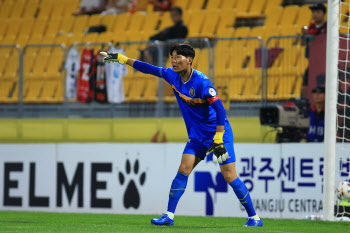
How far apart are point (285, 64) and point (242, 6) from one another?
428 centimetres

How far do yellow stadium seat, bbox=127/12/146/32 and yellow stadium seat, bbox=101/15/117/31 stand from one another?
463mm

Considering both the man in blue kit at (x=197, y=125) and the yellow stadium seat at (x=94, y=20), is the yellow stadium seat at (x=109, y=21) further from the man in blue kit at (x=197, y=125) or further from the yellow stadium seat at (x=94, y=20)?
the man in blue kit at (x=197, y=125)

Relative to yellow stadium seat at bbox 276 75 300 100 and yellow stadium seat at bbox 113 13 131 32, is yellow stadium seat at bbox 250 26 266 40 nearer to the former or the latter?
yellow stadium seat at bbox 276 75 300 100

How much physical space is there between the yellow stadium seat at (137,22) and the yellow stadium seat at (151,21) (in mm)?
111

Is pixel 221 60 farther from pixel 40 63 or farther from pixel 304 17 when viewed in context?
pixel 40 63

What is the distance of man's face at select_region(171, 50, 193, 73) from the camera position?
332 inches

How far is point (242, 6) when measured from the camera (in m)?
15.9

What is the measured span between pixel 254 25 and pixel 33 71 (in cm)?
477

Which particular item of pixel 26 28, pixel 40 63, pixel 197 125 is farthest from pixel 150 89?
pixel 26 28

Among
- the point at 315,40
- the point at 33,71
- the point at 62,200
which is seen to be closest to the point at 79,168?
the point at 62,200

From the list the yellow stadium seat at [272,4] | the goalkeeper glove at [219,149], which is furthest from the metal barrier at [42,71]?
the goalkeeper glove at [219,149]

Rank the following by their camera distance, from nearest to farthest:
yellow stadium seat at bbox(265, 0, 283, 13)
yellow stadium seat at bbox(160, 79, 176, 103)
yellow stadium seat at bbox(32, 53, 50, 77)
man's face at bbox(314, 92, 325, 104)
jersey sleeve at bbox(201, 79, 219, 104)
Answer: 1. jersey sleeve at bbox(201, 79, 219, 104)
2. man's face at bbox(314, 92, 325, 104)
3. yellow stadium seat at bbox(160, 79, 176, 103)
4. yellow stadium seat at bbox(32, 53, 50, 77)
5. yellow stadium seat at bbox(265, 0, 283, 13)

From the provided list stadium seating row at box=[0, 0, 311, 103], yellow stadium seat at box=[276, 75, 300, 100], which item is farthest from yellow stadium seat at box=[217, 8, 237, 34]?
yellow stadium seat at box=[276, 75, 300, 100]

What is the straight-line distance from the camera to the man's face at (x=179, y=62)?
27.7ft
